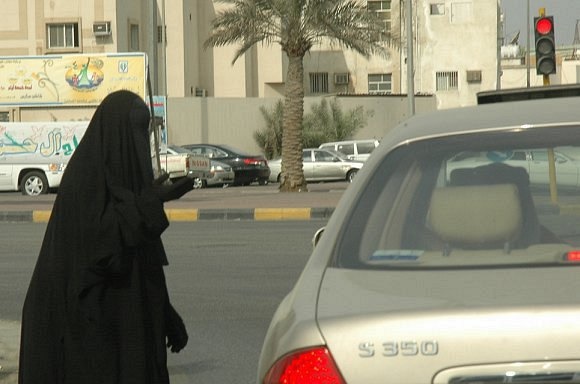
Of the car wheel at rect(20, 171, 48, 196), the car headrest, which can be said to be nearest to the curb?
the car wheel at rect(20, 171, 48, 196)

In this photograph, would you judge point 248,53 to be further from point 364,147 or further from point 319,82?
point 364,147

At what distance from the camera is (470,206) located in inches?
151

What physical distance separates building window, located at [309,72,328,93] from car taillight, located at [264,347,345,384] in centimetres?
6097

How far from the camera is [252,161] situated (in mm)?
40469

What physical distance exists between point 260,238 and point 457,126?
47.4 feet

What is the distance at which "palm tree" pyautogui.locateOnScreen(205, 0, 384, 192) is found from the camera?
32.3m

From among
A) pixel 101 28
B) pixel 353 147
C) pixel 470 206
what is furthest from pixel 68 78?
pixel 470 206

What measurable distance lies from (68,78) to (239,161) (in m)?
7.68

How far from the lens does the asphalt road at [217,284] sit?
340 inches

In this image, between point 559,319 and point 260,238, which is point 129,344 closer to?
point 559,319

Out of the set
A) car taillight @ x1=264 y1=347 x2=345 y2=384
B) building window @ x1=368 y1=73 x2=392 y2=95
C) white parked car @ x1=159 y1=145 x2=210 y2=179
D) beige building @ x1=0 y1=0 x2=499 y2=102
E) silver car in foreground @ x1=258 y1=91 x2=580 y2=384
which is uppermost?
beige building @ x1=0 y1=0 x2=499 y2=102

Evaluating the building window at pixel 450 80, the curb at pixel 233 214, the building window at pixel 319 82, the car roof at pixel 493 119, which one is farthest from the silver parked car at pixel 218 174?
the car roof at pixel 493 119

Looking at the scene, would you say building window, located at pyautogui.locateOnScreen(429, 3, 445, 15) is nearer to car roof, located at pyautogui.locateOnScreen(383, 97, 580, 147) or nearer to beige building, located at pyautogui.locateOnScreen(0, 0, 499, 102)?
beige building, located at pyautogui.locateOnScreen(0, 0, 499, 102)

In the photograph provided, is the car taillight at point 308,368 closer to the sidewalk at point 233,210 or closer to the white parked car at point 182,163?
the sidewalk at point 233,210
